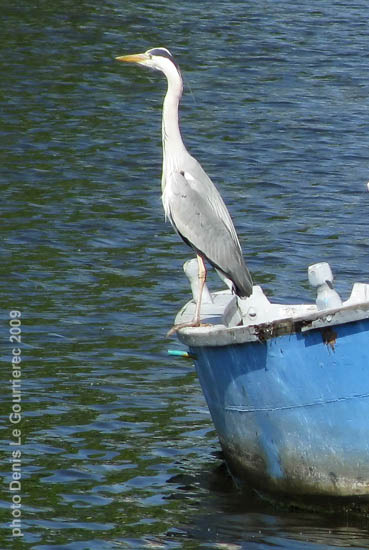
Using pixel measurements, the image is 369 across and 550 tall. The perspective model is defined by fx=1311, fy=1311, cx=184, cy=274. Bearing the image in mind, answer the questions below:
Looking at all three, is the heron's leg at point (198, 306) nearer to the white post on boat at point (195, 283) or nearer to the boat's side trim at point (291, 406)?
the white post on boat at point (195, 283)

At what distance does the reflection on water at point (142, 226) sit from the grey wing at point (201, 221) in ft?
4.22

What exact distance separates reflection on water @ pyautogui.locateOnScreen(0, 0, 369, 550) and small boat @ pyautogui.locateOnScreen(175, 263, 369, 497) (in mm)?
276

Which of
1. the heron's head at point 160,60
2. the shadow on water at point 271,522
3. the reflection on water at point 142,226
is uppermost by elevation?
the heron's head at point 160,60

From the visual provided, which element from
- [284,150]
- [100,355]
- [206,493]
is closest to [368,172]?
→ [284,150]

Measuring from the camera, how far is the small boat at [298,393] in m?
7.21

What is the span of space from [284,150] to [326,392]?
443 inches

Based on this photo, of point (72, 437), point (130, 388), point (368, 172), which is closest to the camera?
point (72, 437)

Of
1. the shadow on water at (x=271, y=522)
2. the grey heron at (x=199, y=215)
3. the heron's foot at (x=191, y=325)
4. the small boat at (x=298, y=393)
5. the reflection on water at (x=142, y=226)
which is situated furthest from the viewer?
the grey heron at (x=199, y=215)

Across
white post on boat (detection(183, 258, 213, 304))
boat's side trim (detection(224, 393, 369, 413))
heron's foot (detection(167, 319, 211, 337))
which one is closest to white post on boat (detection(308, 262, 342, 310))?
boat's side trim (detection(224, 393, 369, 413))

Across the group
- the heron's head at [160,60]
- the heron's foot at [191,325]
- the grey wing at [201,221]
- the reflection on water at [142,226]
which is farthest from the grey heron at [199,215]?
the reflection on water at [142,226]

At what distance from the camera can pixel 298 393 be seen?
7465mm

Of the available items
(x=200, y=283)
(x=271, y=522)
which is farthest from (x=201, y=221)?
(x=271, y=522)

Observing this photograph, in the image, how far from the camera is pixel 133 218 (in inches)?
587

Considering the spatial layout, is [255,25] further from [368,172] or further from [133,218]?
[133,218]
